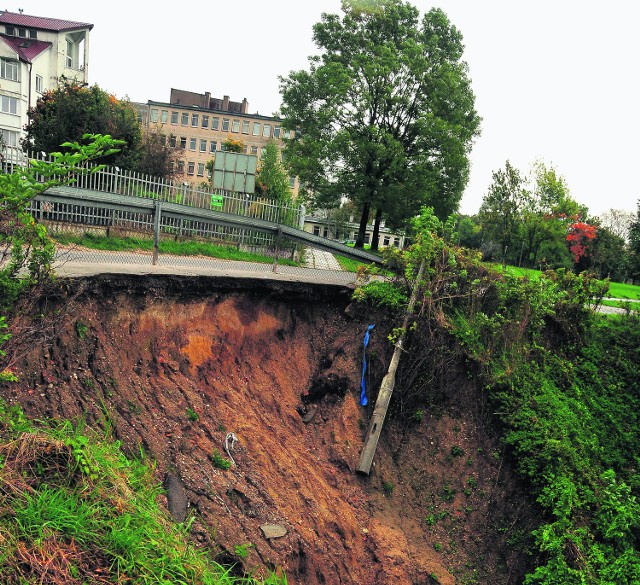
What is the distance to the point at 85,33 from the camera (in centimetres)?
3791

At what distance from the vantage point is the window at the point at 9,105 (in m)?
36.2

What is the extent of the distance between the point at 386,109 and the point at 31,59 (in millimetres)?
25020

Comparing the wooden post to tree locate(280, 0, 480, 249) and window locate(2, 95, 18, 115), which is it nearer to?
tree locate(280, 0, 480, 249)

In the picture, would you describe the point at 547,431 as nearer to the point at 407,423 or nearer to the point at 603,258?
the point at 407,423

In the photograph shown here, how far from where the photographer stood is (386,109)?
2431cm

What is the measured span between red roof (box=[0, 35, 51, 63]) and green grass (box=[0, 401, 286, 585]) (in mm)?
37522

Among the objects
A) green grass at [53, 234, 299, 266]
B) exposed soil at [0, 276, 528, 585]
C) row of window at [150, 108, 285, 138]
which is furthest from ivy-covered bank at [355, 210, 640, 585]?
row of window at [150, 108, 285, 138]

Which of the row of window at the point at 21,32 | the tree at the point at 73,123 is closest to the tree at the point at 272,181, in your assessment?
the tree at the point at 73,123

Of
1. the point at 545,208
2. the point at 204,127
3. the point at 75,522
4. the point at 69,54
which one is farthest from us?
the point at 204,127

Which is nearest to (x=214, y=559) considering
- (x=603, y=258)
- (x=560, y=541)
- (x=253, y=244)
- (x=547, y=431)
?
(x=560, y=541)

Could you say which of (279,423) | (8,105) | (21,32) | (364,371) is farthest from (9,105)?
(279,423)

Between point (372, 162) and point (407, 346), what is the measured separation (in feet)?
46.6

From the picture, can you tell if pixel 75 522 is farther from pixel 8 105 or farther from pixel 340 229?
pixel 340 229

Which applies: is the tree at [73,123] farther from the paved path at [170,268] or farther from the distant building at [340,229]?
the distant building at [340,229]
